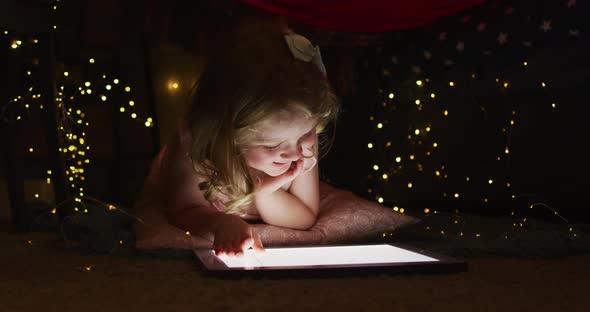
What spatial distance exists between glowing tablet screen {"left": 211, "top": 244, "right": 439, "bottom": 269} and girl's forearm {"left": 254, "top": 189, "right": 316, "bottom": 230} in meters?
0.20

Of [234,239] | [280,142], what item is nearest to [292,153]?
[280,142]

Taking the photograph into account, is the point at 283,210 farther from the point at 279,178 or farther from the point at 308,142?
the point at 308,142

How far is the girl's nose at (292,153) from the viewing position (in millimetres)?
1056

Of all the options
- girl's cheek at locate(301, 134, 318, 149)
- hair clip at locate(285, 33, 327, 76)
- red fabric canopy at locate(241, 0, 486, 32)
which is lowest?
girl's cheek at locate(301, 134, 318, 149)

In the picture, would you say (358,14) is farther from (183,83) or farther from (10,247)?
(10,247)

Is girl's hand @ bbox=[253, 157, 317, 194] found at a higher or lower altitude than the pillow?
higher

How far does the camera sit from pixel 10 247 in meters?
1.17

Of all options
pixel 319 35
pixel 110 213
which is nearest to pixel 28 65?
pixel 110 213

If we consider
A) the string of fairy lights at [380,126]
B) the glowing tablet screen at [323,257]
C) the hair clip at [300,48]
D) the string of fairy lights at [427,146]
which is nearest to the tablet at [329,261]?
the glowing tablet screen at [323,257]

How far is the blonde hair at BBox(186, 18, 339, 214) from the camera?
1.05m

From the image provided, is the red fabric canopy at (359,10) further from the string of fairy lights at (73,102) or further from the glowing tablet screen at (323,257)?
the glowing tablet screen at (323,257)

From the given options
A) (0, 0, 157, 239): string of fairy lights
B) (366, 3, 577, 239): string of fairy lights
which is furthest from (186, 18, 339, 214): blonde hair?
(366, 3, 577, 239): string of fairy lights

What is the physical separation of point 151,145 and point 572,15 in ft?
3.61

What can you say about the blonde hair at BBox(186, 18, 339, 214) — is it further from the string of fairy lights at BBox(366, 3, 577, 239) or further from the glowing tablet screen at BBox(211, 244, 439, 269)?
the string of fairy lights at BBox(366, 3, 577, 239)
